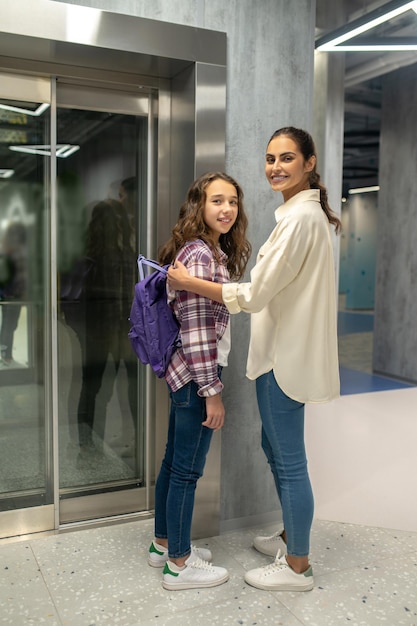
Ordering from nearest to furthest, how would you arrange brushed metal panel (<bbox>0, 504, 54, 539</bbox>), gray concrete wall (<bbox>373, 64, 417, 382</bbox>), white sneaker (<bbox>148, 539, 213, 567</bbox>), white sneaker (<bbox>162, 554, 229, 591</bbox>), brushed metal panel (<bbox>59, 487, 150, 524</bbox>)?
white sneaker (<bbox>162, 554, 229, 591</bbox>)
white sneaker (<bbox>148, 539, 213, 567</bbox>)
brushed metal panel (<bbox>0, 504, 54, 539</bbox>)
brushed metal panel (<bbox>59, 487, 150, 524</bbox>)
gray concrete wall (<bbox>373, 64, 417, 382</bbox>)

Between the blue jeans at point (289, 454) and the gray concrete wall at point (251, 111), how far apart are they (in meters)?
0.56

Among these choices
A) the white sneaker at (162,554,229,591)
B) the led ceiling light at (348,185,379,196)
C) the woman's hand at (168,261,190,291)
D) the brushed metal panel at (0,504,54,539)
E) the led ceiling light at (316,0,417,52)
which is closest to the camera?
the woman's hand at (168,261,190,291)

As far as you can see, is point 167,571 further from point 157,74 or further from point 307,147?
point 157,74

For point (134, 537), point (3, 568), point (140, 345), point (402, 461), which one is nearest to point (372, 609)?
point (134, 537)

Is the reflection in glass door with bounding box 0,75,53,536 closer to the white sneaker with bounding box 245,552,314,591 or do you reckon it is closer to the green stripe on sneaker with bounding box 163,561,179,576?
the green stripe on sneaker with bounding box 163,561,179,576

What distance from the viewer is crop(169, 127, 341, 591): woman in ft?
7.13

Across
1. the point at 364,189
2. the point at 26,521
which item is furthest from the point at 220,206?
the point at 364,189

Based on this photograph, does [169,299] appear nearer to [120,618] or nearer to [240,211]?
[240,211]

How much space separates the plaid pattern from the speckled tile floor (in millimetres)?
823

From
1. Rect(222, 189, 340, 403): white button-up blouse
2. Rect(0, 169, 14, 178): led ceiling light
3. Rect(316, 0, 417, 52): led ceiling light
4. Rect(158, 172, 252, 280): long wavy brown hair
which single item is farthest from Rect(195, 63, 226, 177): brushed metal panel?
Rect(316, 0, 417, 52): led ceiling light

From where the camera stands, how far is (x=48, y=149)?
2793 millimetres

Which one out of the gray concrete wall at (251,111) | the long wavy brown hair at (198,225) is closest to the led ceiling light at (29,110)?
the gray concrete wall at (251,111)

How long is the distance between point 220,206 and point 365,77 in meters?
5.67

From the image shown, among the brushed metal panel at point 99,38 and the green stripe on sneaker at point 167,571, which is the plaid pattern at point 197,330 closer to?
the green stripe on sneaker at point 167,571
